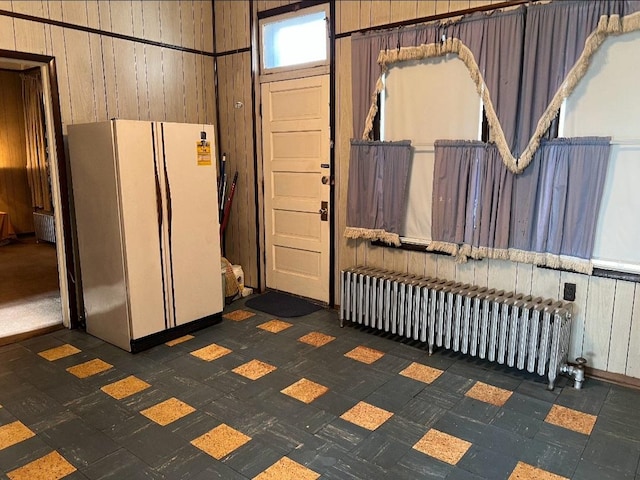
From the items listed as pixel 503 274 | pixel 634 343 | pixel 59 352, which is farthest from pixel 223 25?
Result: pixel 634 343

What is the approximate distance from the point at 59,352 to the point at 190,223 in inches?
54.3

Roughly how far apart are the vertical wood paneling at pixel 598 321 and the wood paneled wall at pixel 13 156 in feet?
28.2

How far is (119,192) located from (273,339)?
5.31 ft

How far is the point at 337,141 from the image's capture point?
4.18m

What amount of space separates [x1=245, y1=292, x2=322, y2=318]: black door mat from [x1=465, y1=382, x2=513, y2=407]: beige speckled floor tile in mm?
1799

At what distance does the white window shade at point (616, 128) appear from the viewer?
279 centimetres

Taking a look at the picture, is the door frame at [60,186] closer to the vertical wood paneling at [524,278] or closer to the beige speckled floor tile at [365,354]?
the beige speckled floor tile at [365,354]

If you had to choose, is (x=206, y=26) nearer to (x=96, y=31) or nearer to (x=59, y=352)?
(x=96, y=31)

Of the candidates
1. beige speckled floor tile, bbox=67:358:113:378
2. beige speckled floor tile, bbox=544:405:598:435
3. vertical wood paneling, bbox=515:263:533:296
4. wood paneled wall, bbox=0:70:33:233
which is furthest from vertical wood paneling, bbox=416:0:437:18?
wood paneled wall, bbox=0:70:33:233

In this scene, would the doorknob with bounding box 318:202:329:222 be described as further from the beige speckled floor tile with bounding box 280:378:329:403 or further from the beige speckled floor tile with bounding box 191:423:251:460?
the beige speckled floor tile with bounding box 191:423:251:460

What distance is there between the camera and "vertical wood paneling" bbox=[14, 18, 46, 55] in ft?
11.6

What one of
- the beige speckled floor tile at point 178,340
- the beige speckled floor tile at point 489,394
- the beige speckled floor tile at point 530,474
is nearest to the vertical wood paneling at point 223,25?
the beige speckled floor tile at point 178,340

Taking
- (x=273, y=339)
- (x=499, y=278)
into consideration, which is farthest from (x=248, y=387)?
(x=499, y=278)

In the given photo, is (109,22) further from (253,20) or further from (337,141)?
(337,141)
